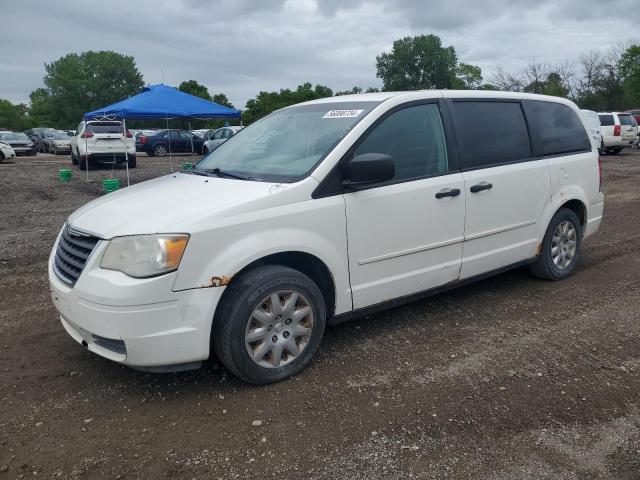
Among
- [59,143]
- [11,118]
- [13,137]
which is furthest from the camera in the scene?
[11,118]

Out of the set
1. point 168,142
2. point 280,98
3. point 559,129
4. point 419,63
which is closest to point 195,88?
point 280,98

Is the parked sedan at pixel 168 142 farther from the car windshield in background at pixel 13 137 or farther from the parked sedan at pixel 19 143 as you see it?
the car windshield in background at pixel 13 137

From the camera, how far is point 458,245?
14.0 feet

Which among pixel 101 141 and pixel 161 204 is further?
pixel 101 141

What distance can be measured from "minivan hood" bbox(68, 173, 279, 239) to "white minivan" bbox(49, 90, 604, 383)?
0.05 ft

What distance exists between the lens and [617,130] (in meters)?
20.7

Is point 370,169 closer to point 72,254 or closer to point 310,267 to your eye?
point 310,267

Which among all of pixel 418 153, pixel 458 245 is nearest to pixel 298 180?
pixel 418 153

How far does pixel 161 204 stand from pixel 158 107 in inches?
438

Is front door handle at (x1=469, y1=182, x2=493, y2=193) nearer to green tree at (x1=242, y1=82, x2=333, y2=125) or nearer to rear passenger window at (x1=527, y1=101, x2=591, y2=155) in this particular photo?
rear passenger window at (x1=527, y1=101, x2=591, y2=155)

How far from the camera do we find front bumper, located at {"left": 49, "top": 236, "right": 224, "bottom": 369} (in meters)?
2.95

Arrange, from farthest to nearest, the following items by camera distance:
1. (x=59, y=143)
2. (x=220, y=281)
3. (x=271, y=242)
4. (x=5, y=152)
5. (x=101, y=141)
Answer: (x=59, y=143), (x=5, y=152), (x=101, y=141), (x=271, y=242), (x=220, y=281)

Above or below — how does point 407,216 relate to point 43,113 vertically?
below

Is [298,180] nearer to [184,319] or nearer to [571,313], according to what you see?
[184,319]
